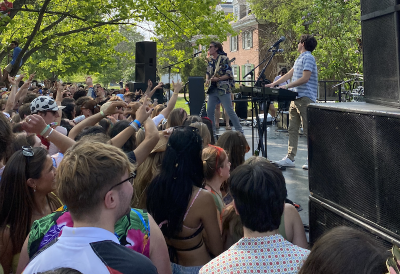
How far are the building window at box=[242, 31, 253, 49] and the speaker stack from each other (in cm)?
3489

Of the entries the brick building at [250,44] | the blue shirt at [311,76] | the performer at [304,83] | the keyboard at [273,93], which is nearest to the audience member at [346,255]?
the keyboard at [273,93]

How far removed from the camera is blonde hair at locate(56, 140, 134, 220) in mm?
1698

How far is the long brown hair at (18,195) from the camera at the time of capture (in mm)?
2432

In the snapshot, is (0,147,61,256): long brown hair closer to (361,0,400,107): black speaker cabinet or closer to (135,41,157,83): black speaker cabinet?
(361,0,400,107): black speaker cabinet

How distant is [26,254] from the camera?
201 cm

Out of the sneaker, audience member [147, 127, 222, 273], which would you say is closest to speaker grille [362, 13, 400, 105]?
audience member [147, 127, 222, 273]

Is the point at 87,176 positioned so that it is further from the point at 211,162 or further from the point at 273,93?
the point at 273,93

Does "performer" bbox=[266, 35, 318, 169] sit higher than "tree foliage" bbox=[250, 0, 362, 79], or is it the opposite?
"tree foliage" bbox=[250, 0, 362, 79]

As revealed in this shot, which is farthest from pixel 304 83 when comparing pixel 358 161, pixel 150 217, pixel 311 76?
pixel 150 217

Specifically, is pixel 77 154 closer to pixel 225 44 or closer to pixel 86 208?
pixel 86 208

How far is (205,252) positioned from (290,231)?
1.93 ft

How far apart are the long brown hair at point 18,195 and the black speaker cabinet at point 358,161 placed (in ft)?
6.73

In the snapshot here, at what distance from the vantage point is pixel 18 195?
2521 mm

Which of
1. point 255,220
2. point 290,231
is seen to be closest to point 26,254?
point 255,220
